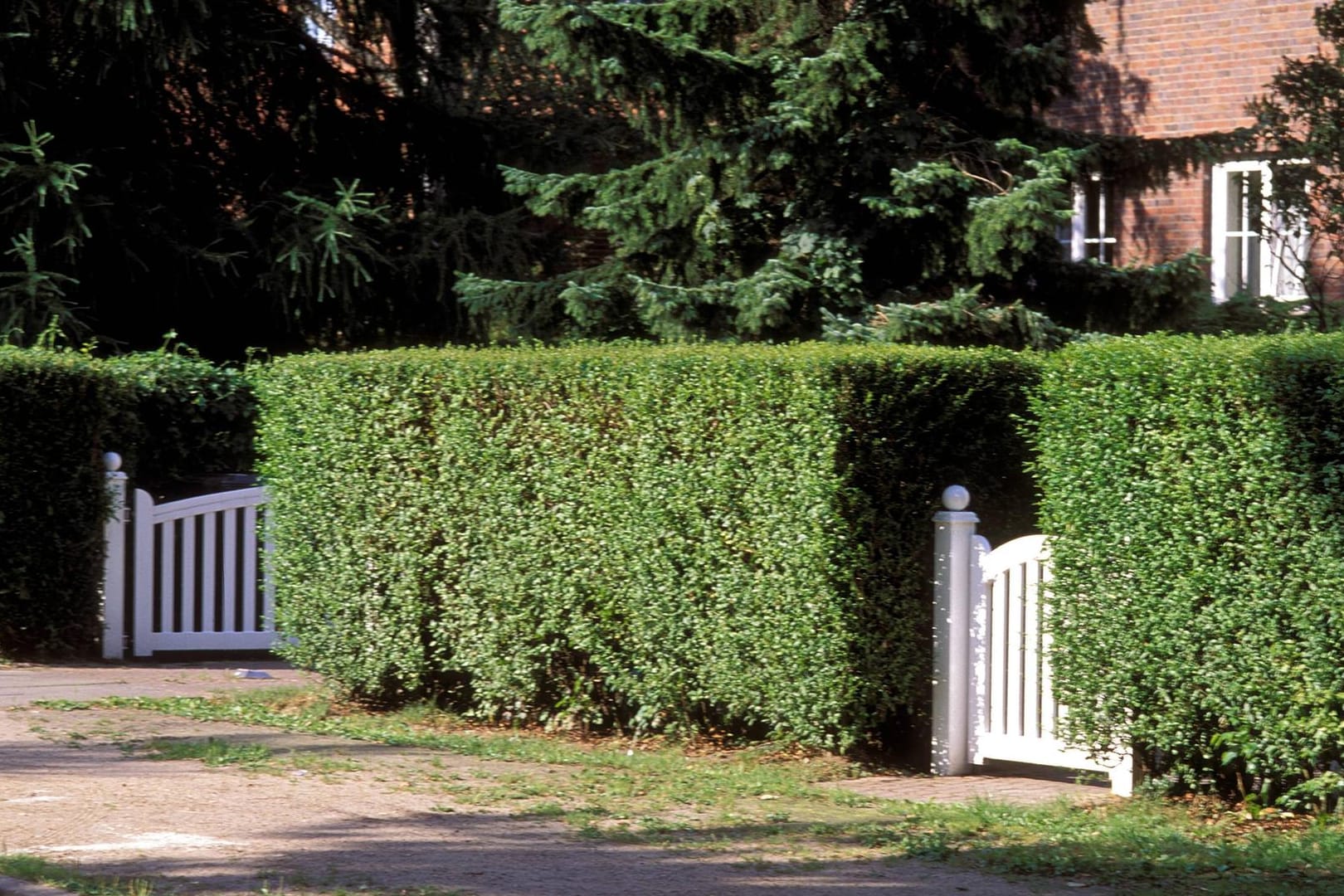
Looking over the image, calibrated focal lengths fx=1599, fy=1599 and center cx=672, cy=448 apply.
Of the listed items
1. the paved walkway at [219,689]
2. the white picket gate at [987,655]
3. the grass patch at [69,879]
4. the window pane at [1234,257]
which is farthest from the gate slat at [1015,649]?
the window pane at [1234,257]

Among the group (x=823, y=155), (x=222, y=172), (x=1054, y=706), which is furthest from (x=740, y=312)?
(x=222, y=172)

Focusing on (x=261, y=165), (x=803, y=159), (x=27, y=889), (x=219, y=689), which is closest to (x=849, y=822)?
(x=27, y=889)

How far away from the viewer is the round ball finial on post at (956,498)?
8.24m

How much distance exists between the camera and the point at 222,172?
57.4 feet

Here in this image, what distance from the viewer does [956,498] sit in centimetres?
825

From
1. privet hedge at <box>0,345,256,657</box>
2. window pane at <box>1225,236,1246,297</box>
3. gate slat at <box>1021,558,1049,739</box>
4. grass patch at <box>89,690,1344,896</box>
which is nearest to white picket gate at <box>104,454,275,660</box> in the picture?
privet hedge at <box>0,345,256,657</box>

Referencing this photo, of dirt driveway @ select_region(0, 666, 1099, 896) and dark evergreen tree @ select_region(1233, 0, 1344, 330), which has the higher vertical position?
dark evergreen tree @ select_region(1233, 0, 1344, 330)

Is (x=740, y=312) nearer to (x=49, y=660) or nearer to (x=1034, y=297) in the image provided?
(x=1034, y=297)

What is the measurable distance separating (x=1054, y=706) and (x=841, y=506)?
1.46 metres

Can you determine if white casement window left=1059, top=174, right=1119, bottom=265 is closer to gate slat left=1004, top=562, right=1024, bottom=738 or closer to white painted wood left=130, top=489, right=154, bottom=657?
gate slat left=1004, top=562, right=1024, bottom=738

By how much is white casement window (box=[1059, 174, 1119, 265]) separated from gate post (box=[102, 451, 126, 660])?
9815mm

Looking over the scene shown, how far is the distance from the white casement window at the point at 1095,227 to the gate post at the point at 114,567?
9.82 m

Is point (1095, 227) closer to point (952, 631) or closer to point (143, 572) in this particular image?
point (952, 631)

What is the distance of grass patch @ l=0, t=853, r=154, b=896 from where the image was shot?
18.5ft
